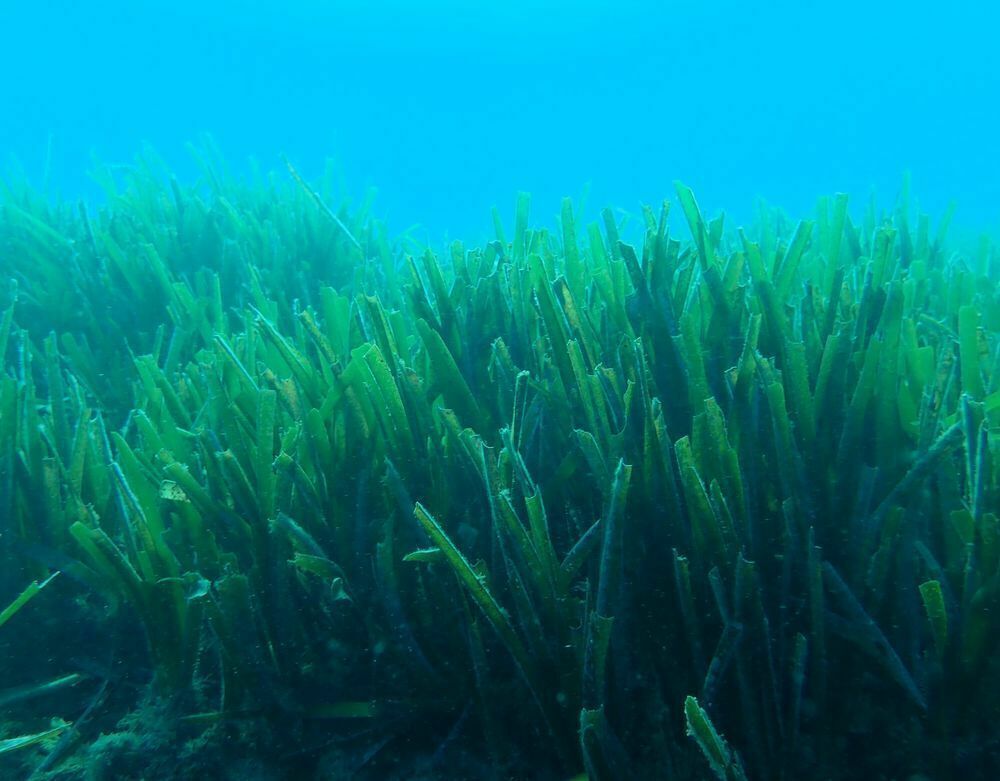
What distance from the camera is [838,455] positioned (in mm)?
1325

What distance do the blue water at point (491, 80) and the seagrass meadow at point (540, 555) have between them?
177ft

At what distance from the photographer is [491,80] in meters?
73.8

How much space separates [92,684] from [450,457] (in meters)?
0.96

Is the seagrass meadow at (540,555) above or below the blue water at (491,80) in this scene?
below

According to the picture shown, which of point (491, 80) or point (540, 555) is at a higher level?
point (491, 80)

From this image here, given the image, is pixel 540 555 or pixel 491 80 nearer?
pixel 540 555

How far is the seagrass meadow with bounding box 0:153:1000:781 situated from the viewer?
1.07 metres

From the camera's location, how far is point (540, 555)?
1104 millimetres

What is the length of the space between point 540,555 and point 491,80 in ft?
268

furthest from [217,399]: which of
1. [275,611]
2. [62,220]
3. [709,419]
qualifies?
[62,220]

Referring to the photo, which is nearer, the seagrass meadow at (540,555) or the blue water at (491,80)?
the seagrass meadow at (540,555)

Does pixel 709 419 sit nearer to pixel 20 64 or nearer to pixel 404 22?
pixel 404 22

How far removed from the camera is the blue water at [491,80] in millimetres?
61031

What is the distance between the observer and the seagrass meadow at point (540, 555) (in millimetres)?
1065
